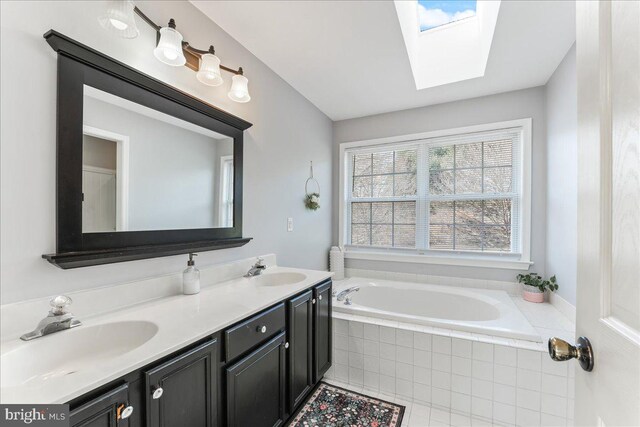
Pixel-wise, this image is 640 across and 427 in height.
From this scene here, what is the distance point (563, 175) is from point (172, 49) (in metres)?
2.85

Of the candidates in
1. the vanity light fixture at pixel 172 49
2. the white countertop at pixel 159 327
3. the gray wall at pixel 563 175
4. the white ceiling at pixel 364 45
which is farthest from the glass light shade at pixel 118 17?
the gray wall at pixel 563 175

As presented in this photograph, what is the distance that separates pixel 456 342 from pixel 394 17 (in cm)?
213

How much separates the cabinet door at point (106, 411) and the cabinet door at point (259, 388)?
1.32 ft

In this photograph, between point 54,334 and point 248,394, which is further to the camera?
point 248,394

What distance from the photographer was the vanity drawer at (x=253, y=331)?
1.13 metres

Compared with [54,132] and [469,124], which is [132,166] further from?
[469,124]

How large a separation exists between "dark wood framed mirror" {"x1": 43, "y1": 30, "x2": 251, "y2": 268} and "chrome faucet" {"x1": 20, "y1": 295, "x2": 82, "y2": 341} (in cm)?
16

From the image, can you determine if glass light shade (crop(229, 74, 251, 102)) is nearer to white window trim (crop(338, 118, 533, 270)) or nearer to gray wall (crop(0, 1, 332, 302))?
gray wall (crop(0, 1, 332, 302))

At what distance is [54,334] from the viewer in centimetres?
94

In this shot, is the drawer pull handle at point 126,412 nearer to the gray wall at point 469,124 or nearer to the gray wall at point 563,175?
the gray wall at point 563,175

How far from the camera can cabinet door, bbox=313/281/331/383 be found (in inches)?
72.3

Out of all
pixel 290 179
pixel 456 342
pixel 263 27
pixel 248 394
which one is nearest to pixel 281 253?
pixel 290 179

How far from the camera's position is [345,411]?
181 centimetres

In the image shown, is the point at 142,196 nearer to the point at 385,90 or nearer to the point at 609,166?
the point at 609,166
